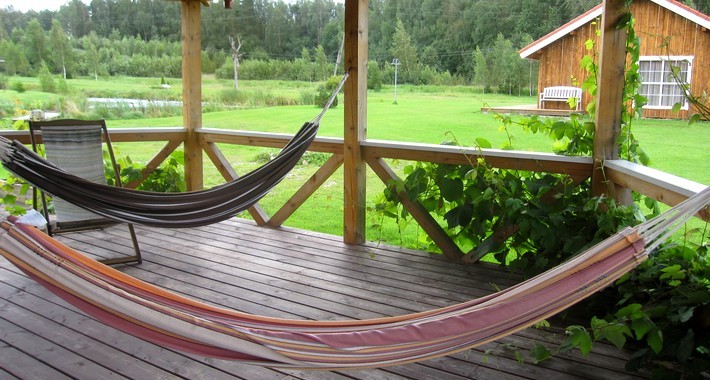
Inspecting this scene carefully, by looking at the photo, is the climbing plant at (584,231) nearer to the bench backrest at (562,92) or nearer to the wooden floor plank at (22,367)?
the bench backrest at (562,92)

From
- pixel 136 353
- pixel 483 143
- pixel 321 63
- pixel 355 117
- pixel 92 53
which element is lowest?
pixel 136 353

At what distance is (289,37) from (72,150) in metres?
2.08

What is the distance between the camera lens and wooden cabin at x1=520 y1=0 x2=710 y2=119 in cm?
269

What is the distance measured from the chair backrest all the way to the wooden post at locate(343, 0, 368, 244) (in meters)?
1.55

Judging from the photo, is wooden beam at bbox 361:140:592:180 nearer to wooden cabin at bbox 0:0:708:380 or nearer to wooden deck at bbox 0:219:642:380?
wooden cabin at bbox 0:0:708:380

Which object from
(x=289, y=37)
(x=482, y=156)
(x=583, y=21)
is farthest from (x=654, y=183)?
(x=289, y=37)

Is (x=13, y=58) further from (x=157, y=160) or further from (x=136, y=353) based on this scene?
(x=136, y=353)

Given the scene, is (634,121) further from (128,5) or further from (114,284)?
(128,5)

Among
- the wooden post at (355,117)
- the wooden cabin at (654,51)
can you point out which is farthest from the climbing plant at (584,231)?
the wooden post at (355,117)

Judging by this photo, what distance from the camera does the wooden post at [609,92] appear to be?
285cm

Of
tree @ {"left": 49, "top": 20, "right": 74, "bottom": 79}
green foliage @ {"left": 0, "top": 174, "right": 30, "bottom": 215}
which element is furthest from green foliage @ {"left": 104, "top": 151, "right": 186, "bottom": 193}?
tree @ {"left": 49, "top": 20, "right": 74, "bottom": 79}

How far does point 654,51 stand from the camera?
292cm

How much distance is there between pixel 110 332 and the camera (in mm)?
2568

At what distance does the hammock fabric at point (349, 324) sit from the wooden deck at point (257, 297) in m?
0.66
